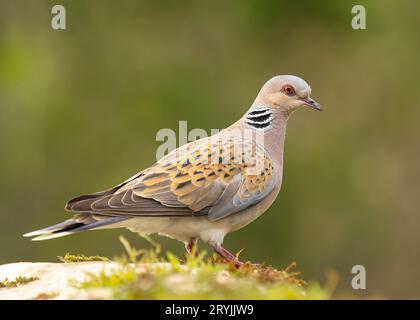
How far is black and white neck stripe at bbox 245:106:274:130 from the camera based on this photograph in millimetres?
7578

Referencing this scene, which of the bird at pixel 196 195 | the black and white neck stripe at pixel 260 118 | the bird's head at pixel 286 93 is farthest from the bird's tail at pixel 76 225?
the bird's head at pixel 286 93

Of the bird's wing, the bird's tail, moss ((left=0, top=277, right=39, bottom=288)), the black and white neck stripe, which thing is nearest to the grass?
moss ((left=0, top=277, right=39, bottom=288))

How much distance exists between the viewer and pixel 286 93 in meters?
7.72

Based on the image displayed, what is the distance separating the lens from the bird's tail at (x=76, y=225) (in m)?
5.87

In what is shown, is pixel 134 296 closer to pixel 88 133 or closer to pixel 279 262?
pixel 279 262

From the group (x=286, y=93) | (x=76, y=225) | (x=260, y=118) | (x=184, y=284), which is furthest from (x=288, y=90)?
(x=184, y=284)

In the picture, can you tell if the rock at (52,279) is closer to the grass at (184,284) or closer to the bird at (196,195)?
the grass at (184,284)

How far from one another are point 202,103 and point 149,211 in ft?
35.4

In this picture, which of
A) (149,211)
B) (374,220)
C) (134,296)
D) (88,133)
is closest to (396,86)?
(374,220)

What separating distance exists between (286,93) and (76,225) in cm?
257

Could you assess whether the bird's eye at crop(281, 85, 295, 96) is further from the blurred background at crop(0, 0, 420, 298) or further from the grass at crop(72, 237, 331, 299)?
the blurred background at crop(0, 0, 420, 298)

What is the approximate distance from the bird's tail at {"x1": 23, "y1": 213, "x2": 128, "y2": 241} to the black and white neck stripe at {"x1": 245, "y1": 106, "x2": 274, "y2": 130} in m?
1.78

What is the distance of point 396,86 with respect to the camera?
1764 centimetres

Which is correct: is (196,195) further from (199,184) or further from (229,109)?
(229,109)
